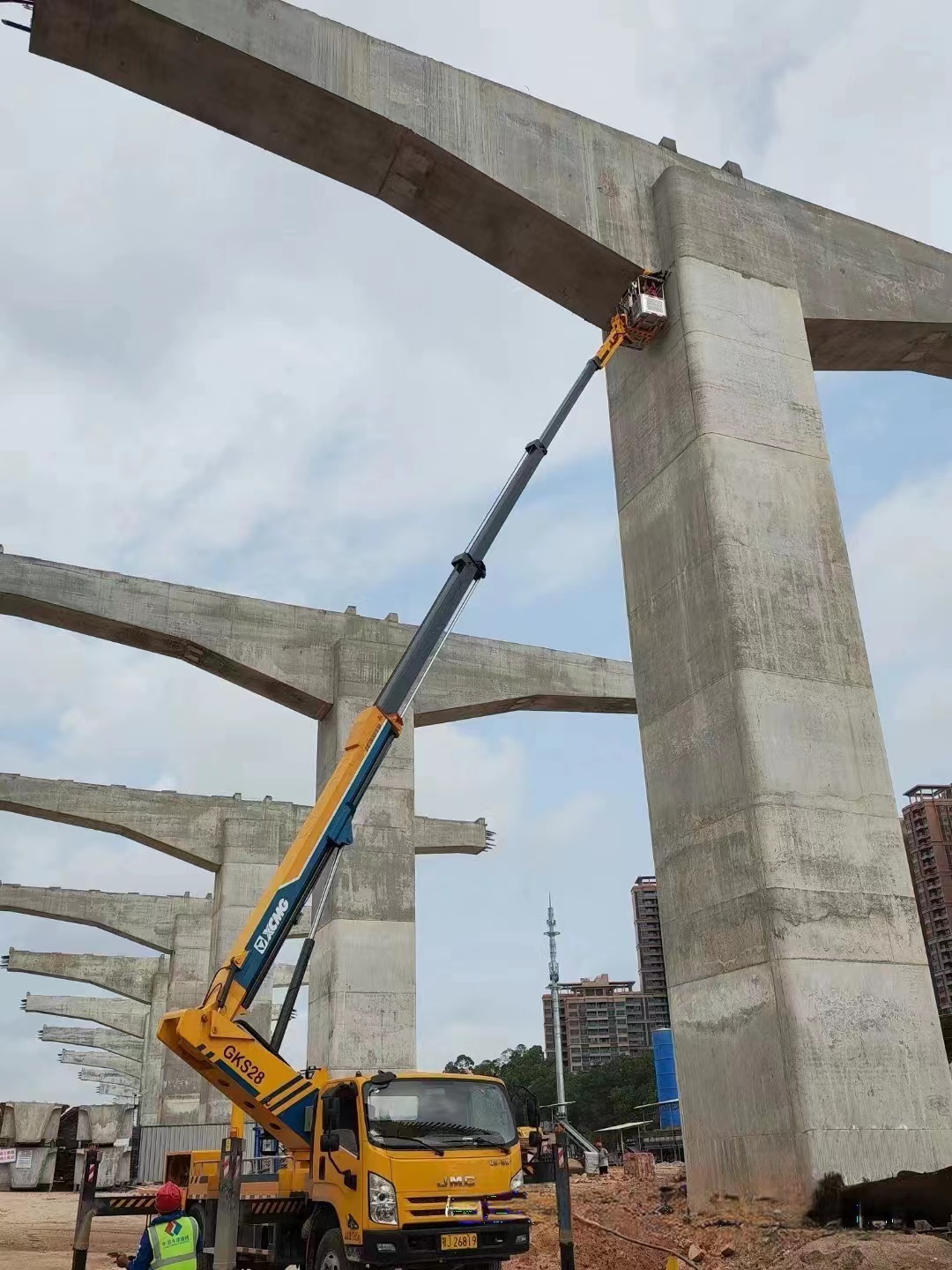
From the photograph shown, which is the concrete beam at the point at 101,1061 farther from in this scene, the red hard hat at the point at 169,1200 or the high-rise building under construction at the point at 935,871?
the red hard hat at the point at 169,1200

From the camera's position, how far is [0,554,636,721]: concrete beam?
846 inches

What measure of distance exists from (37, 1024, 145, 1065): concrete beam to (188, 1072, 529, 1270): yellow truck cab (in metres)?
60.4

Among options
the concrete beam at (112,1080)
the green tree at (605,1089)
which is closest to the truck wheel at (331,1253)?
the green tree at (605,1089)

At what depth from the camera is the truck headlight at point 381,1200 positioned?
312 inches

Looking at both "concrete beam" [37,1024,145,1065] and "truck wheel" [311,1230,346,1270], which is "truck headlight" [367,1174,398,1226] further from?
"concrete beam" [37,1024,145,1065]

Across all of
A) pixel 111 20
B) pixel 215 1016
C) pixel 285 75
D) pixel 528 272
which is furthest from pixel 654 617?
pixel 111 20

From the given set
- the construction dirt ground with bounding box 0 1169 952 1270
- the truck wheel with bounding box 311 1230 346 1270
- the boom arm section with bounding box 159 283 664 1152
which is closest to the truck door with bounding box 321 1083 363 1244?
the truck wheel with bounding box 311 1230 346 1270

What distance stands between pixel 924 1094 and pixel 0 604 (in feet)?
57.3

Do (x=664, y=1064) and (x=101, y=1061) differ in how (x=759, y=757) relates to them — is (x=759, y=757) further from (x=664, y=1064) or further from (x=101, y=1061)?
(x=101, y=1061)

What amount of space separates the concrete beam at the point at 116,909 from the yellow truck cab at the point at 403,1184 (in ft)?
114

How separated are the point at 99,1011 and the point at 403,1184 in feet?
191

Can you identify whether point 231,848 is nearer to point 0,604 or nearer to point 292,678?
point 292,678

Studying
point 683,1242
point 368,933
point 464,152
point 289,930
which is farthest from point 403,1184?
point 368,933

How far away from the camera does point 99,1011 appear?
60.4 metres
